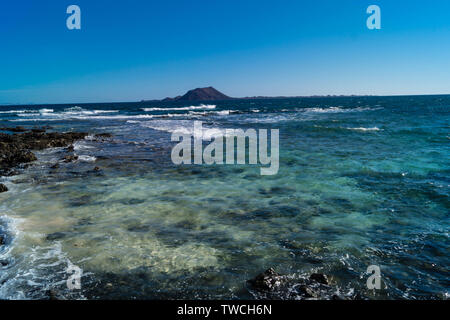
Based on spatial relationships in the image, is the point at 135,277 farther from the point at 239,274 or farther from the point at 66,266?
the point at 239,274

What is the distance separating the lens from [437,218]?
7613mm

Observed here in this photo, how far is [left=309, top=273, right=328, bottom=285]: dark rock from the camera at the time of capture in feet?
16.2

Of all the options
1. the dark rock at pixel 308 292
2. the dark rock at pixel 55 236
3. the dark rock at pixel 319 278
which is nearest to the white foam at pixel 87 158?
the dark rock at pixel 55 236

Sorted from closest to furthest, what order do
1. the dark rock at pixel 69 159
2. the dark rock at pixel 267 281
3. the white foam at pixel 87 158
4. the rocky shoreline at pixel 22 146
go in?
the dark rock at pixel 267 281 < the rocky shoreline at pixel 22 146 < the dark rock at pixel 69 159 < the white foam at pixel 87 158

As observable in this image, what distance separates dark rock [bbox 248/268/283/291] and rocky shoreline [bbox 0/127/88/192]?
30.2 ft

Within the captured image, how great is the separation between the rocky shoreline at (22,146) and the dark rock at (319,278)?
9.91 m

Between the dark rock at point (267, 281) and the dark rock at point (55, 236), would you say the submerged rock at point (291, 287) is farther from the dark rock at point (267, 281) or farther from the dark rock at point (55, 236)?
the dark rock at point (55, 236)

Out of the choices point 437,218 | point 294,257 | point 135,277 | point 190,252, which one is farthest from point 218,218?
point 437,218

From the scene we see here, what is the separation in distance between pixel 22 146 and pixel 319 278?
19894 millimetres

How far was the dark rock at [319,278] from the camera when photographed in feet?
16.2

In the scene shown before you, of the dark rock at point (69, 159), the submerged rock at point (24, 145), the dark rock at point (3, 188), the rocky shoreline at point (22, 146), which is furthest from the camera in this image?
the dark rock at point (69, 159)

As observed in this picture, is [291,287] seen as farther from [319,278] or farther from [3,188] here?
[3,188]

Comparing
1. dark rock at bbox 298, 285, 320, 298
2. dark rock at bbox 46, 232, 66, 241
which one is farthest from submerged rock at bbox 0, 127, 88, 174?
dark rock at bbox 298, 285, 320, 298

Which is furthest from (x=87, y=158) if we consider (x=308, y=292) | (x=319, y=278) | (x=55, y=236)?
(x=308, y=292)
